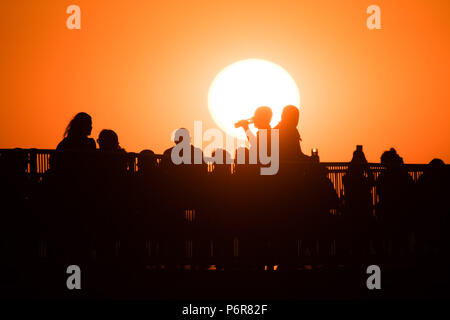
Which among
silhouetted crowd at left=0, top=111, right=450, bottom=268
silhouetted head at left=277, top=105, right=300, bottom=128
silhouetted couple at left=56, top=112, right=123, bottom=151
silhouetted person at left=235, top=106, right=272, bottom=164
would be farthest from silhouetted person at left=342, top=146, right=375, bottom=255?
silhouetted couple at left=56, top=112, right=123, bottom=151

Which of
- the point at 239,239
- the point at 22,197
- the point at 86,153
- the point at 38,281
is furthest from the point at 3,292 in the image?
the point at 239,239

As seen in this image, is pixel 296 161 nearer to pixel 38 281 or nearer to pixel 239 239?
pixel 239 239

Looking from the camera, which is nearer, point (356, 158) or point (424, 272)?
point (424, 272)

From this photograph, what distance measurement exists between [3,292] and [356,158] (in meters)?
7.63

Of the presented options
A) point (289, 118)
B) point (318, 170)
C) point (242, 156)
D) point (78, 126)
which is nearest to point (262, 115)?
point (289, 118)

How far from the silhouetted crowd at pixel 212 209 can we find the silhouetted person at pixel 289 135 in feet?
0.05

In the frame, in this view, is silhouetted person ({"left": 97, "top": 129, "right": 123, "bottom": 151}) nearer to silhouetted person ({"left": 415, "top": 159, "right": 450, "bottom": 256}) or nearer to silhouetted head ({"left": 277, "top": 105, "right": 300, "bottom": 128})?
silhouetted head ({"left": 277, "top": 105, "right": 300, "bottom": 128})

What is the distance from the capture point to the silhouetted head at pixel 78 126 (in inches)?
521

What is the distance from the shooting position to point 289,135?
1375 centimetres

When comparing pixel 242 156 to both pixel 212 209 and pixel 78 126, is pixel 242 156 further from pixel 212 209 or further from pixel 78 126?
pixel 78 126

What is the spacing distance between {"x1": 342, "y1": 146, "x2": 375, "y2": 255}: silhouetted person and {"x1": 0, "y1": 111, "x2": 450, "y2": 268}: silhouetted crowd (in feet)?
0.05
